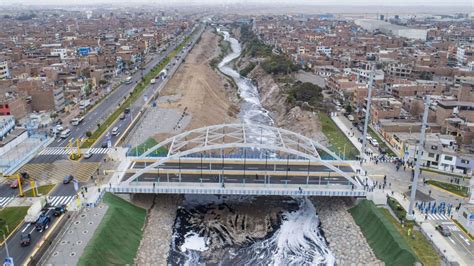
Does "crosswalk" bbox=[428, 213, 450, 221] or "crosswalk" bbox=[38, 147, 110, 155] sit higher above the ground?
"crosswalk" bbox=[38, 147, 110, 155]

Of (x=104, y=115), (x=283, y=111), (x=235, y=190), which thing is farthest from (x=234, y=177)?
(x=283, y=111)

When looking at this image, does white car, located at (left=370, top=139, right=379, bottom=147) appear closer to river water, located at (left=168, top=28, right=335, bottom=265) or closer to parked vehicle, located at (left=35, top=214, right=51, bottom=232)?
river water, located at (left=168, top=28, right=335, bottom=265)

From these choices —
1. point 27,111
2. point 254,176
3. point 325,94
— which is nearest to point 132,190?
point 254,176

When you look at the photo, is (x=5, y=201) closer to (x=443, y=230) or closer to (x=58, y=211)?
(x=58, y=211)

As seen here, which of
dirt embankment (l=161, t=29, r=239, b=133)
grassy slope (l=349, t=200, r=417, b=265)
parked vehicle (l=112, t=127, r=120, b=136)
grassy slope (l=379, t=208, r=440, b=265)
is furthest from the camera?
dirt embankment (l=161, t=29, r=239, b=133)

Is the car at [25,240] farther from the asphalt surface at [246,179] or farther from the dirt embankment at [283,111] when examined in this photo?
the dirt embankment at [283,111]

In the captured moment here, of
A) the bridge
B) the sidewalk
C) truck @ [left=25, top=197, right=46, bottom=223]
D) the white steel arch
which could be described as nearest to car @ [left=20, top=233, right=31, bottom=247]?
truck @ [left=25, top=197, right=46, bottom=223]
